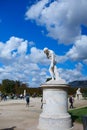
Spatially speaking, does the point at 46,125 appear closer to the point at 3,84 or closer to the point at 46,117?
the point at 46,117

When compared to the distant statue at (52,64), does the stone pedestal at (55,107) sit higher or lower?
lower

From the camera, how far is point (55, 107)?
1656 centimetres

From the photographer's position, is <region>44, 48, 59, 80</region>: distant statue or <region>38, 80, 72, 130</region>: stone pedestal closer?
<region>38, 80, 72, 130</region>: stone pedestal

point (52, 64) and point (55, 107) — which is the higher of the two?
point (52, 64)

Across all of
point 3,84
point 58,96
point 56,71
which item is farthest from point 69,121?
point 3,84

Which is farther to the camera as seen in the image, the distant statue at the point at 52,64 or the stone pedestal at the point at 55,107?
the distant statue at the point at 52,64

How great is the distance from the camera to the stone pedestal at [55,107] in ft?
53.5

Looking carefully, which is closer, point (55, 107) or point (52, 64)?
point (55, 107)

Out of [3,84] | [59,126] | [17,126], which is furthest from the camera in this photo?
[3,84]

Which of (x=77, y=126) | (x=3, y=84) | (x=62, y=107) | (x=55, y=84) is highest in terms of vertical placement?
(x=3, y=84)

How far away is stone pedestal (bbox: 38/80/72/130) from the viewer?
53.5 ft

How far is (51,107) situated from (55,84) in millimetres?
1316

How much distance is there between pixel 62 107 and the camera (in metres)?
16.7

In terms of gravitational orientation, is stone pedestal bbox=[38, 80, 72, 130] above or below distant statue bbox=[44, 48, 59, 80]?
below
